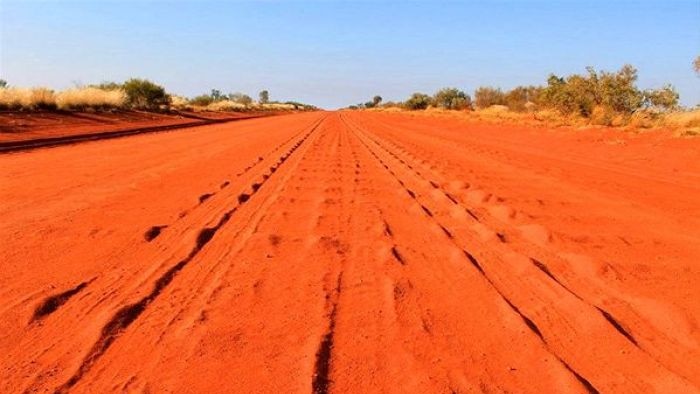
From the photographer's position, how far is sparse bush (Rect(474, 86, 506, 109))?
74.9 metres

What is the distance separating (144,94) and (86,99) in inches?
458

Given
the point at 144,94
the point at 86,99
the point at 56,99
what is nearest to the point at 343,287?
the point at 56,99

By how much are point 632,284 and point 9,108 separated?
2566 centimetres

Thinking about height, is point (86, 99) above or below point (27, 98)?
below

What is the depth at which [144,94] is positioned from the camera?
42.0 metres

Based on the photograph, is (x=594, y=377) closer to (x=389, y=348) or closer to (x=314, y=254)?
(x=389, y=348)

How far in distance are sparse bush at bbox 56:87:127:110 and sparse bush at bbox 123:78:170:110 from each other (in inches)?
242

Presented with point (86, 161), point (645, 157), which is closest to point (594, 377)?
point (86, 161)

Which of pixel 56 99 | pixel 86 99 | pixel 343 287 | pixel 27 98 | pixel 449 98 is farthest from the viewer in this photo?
pixel 449 98

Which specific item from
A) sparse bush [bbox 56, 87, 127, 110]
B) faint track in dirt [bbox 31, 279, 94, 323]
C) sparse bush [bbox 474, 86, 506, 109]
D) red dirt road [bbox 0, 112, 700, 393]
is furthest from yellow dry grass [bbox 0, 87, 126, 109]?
sparse bush [bbox 474, 86, 506, 109]

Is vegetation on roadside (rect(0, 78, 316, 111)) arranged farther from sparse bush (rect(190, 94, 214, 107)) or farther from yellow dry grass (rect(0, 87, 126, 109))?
sparse bush (rect(190, 94, 214, 107))

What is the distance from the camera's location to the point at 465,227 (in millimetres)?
6672

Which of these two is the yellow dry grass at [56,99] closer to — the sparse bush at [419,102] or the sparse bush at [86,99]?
the sparse bush at [86,99]

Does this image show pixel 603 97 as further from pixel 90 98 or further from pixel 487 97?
pixel 487 97
